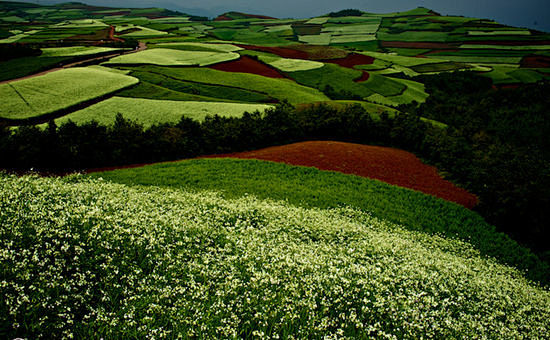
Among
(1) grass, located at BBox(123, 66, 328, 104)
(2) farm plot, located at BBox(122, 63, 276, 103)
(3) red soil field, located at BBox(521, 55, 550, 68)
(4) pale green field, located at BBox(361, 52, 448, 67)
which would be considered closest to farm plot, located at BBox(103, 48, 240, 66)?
(1) grass, located at BBox(123, 66, 328, 104)

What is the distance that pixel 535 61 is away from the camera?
114 meters

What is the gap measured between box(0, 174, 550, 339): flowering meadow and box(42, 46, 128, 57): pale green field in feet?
249

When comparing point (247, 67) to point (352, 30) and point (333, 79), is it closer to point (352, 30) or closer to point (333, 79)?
point (333, 79)

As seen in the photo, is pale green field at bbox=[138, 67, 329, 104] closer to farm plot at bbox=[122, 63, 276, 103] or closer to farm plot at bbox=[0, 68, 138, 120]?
farm plot at bbox=[122, 63, 276, 103]

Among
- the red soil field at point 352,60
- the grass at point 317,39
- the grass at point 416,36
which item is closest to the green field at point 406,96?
the red soil field at point 352,60

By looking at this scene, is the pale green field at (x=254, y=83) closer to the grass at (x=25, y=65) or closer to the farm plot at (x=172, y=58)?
the farm plot at (x=172, y=58)

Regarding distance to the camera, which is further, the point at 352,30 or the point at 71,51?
the point at 352,30

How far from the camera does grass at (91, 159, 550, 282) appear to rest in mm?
21609

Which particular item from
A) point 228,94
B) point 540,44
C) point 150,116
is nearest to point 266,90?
point 228,94

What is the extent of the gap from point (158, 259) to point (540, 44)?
189 m

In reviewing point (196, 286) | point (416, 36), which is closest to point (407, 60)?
point (416, 36)

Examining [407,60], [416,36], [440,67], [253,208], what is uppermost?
[416,36]

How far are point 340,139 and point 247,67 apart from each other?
42.8 meters

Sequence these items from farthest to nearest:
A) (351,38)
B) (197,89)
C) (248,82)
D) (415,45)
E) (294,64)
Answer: (351,38) < (415,45) < (294,64) < (248,82) < (197,89)
